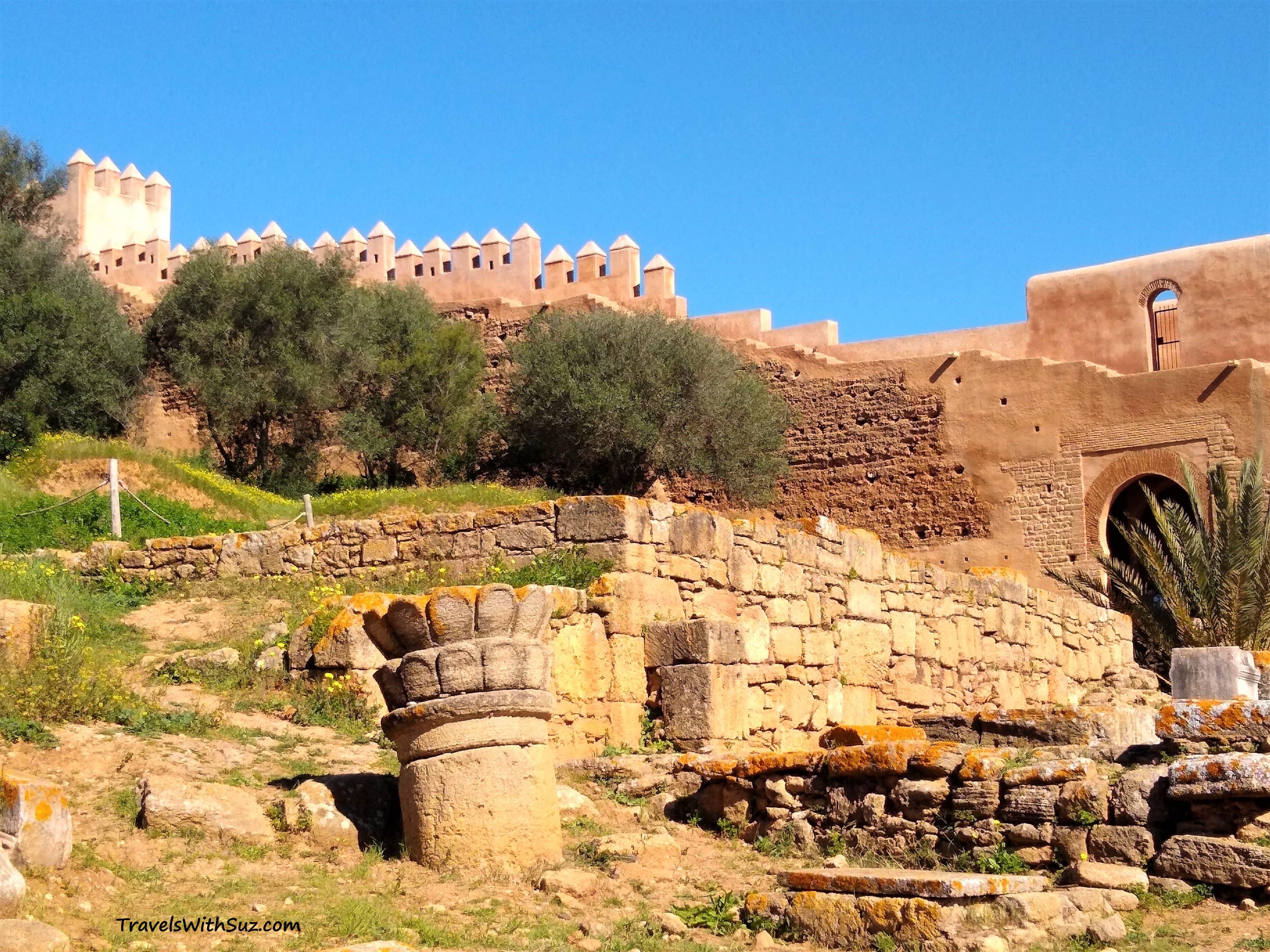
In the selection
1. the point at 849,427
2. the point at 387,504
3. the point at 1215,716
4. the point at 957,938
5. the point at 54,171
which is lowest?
the point at 957,938

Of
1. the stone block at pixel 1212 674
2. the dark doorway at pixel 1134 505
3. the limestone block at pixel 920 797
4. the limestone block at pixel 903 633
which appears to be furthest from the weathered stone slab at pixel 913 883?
the dark doorway at pixel 1134 505

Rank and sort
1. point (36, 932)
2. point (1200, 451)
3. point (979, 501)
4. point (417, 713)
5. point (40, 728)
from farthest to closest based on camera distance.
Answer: point (979, 501)
point (1200, 451)
point (40, 728)
point (417, 713)
point (36, 932)

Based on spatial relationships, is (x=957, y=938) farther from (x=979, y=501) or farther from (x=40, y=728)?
(x=979, y=501)

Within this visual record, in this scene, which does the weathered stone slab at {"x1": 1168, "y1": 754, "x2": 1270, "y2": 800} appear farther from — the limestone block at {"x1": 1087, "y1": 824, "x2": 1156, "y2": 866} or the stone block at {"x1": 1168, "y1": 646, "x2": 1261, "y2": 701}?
the stone block at {"x1": 1168, "y1": 646, "x2": 1261, "y2": 701}

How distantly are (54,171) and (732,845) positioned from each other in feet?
98.3

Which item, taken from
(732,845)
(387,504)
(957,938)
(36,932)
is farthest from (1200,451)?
(36,932)

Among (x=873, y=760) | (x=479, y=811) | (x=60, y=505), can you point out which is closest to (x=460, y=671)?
(x=479, y=811)

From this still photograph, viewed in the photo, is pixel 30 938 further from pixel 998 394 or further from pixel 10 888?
pixel 998 394

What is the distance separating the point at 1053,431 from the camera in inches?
1041

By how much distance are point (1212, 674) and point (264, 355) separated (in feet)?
65.8

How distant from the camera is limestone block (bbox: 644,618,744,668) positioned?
10.5m

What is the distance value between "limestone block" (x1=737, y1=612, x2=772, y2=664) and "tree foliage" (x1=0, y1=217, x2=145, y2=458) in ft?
56.3

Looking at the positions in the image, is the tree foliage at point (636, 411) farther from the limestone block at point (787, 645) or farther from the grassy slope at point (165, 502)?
the limestone block at point (787, 645)

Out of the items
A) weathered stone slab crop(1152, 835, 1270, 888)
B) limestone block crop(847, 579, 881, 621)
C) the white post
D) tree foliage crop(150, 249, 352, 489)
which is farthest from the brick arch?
weathered stone slab crop(1152, 835, 1270, 888)
